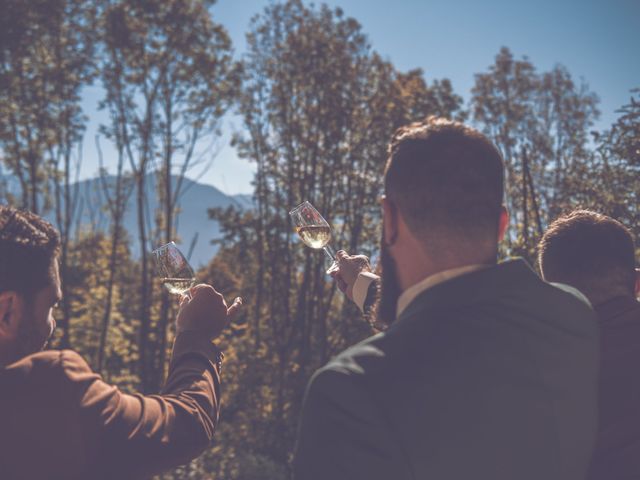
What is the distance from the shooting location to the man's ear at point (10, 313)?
189cm

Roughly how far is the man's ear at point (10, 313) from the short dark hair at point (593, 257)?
2.22 m

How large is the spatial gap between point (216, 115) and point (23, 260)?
73.3 feet

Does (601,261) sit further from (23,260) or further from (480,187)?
(23,260)

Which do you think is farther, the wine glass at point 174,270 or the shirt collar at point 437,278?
the wine glass at point 174,270

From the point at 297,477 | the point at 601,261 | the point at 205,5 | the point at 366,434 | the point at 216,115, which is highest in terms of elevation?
the point at 205,5

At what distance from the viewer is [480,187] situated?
1669 millimetres

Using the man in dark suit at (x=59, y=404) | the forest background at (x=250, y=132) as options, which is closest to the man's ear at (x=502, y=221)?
the man in dark suit at (x=59, y=404)

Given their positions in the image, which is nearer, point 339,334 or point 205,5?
point 339,334

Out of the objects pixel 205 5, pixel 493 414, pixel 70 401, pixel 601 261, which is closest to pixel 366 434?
pixel 493 414

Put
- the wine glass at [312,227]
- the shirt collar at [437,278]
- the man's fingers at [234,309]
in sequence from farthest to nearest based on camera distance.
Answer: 1. the wine glass at [312,227]
2. the man's fingers at [234,309]
3. the shirt collar at [437,278]

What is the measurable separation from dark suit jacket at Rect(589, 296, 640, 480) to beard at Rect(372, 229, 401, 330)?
109 cm

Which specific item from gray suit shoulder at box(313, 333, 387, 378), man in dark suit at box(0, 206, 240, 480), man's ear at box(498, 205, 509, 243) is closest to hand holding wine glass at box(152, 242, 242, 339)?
man in dark suit at box(0, 206, 240, 480)

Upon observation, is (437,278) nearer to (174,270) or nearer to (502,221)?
(502,221)

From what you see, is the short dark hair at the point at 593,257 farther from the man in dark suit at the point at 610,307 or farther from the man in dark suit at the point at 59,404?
the man in dark suit at the point at 59,404
